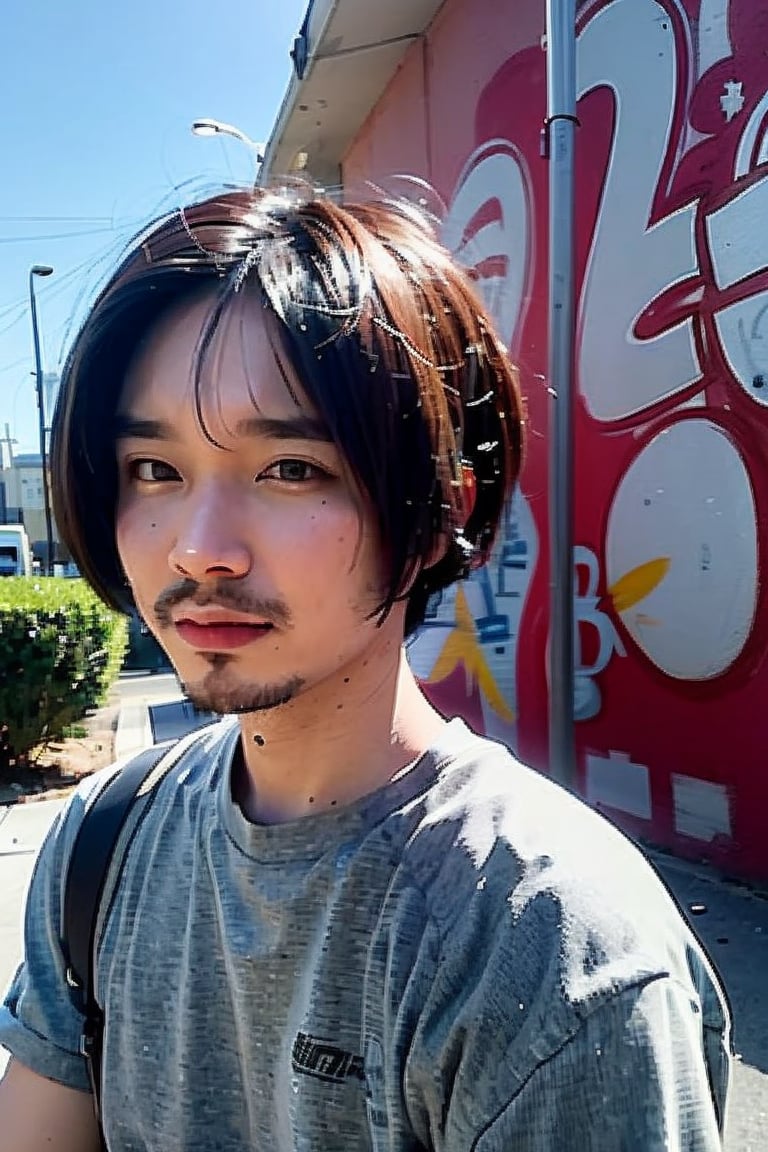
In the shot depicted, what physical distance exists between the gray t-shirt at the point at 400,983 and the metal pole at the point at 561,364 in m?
2.85

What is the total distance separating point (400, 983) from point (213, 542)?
0.46 m

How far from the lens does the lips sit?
39.2 inches

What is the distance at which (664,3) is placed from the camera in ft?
13.5

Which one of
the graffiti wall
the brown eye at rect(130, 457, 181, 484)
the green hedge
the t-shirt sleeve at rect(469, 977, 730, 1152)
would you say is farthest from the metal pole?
the green hedge

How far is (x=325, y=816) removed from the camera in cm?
99

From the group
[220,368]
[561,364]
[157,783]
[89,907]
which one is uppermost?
[561,364]

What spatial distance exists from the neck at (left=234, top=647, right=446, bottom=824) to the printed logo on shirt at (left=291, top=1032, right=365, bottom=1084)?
0.23m

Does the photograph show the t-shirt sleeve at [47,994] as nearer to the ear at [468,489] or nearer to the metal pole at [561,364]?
the ear at [468,489]

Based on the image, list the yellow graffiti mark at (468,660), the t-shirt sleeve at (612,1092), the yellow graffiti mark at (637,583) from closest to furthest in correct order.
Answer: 1. the t-shirt sleeve at (612,1092)
2. the yellow graffiti mark at (637,583)
3. the yellow graffiti mark at (468,660)

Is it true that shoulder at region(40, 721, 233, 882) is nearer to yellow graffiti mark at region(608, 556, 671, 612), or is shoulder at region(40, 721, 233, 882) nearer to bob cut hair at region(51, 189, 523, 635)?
bob cut hair at region(51, 189, 523, 635)

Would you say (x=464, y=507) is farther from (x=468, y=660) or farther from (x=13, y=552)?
(x=13, y=552)

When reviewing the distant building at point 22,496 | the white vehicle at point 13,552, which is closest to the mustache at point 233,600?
the white vehicle at point 13,552

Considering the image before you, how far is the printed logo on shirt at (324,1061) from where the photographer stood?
855mm

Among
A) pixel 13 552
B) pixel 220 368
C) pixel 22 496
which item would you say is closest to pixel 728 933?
pixel 220 368
